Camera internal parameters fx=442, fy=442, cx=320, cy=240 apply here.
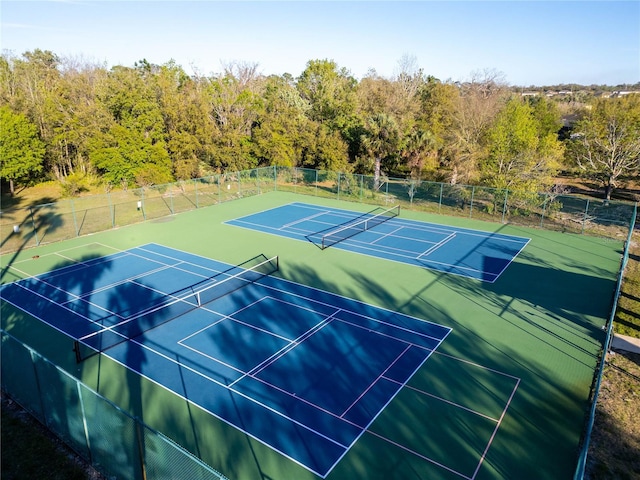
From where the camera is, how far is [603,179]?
4091 cm

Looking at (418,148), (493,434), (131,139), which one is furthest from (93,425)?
(418,148)

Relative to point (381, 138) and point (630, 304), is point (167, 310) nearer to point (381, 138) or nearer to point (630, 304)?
point (630, 304)

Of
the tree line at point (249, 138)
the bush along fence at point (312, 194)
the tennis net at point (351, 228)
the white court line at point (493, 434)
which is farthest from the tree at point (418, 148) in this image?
the white court line at point (493, 434)

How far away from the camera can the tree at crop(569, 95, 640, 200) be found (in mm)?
36781

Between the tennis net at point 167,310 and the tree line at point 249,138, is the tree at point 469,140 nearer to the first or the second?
the tree line at point 249,138

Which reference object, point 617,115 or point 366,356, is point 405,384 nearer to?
point 366,356

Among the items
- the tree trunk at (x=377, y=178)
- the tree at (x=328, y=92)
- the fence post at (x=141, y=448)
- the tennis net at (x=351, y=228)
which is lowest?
the tennis net at (x=351, y=228)

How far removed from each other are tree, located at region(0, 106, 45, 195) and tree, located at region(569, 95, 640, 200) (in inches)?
1829

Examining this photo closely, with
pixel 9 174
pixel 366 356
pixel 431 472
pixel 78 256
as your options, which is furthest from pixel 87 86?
pixel 431 472

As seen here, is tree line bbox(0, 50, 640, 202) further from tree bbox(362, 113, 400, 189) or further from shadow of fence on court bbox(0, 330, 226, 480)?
shadow of fence on court bbox(0, 330, 226, 480)

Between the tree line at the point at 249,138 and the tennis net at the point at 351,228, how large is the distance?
16.1 ft

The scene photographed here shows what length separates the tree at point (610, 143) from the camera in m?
36.8

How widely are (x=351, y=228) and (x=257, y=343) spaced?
14.6 m

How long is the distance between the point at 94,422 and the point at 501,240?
2259 cm
